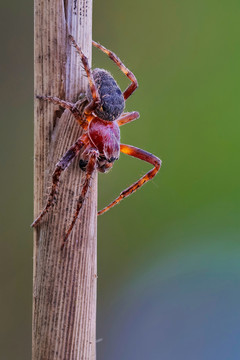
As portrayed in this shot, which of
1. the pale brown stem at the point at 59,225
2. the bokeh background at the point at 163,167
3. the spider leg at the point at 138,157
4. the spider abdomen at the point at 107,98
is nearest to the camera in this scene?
the pale brown stem at the point at 59,225

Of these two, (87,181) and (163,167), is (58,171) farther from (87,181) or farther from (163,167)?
(163,167)

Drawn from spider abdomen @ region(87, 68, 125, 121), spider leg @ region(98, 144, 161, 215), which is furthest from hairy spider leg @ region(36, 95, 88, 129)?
spider leg @ region(98, 144, 161, 215)

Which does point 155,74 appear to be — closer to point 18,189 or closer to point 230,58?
point 230,58

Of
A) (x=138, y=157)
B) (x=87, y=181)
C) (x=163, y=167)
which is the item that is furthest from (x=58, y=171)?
(x=163, y=167)

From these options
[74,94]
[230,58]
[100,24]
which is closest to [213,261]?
[230,58]

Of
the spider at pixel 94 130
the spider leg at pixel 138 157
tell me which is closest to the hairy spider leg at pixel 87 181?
the spider at pixel 94 130

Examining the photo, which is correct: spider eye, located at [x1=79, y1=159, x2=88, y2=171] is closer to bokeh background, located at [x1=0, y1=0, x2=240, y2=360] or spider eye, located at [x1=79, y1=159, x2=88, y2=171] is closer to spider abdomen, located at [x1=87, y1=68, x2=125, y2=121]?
spider abdomen, located at [x1=87, y1=68, x2=125, y2=121]

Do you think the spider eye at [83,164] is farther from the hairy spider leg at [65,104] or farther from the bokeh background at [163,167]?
the bokeh background at [163,167]
